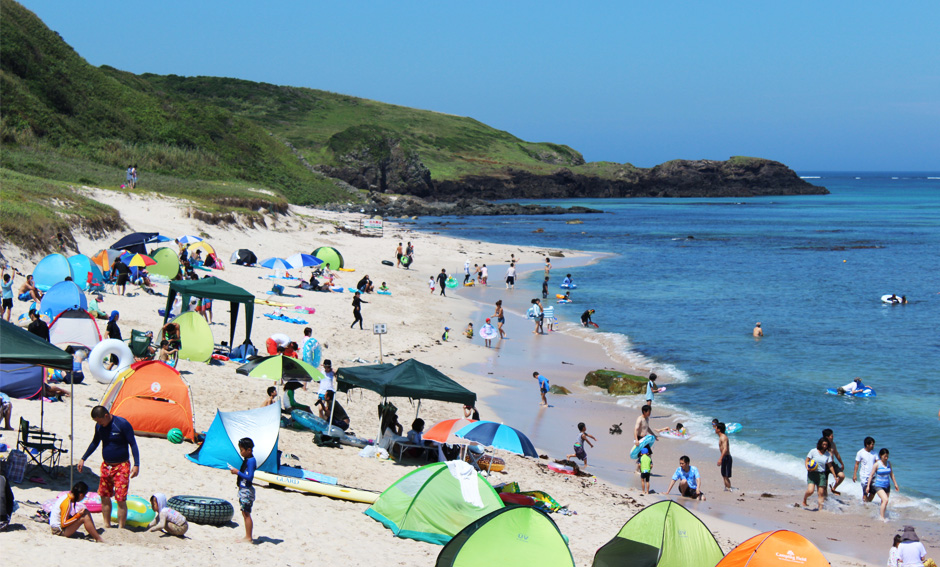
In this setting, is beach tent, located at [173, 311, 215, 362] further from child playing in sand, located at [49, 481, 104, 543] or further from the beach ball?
child playing in sand, located at [49, 481, 104, 543]

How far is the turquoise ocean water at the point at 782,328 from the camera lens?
17250 millimetres

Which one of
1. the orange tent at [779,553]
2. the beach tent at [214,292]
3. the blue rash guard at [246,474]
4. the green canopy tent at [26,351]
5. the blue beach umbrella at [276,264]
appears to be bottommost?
the orange tent at [779,553]

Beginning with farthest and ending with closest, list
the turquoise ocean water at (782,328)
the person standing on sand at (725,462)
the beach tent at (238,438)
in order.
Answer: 1. the turquoise ocean water at (782,328)
2. the person standing on sand at (725,462)
3. the beach tent at (238,438)

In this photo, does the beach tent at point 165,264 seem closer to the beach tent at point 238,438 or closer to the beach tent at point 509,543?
the beach tent at point 238,438

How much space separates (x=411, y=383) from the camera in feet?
43.2

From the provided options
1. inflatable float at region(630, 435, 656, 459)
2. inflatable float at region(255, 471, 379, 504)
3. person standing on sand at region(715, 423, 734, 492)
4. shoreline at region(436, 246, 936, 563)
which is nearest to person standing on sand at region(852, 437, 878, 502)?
shoreline at region(436, 246, 936, 563)

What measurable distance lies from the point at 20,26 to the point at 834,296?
5956 cm

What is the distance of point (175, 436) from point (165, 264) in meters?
14.1

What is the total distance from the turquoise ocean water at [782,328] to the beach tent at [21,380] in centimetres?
1255

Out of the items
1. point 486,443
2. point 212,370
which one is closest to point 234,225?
Answer: point 212,370

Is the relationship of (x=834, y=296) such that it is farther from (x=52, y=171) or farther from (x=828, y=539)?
(x=52, y=171)

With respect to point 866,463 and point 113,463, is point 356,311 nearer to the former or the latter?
point 866,463

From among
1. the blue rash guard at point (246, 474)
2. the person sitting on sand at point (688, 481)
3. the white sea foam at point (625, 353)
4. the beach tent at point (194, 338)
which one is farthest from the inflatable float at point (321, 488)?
the white sea foam at point (625, 353)

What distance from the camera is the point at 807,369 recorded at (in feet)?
74.9
